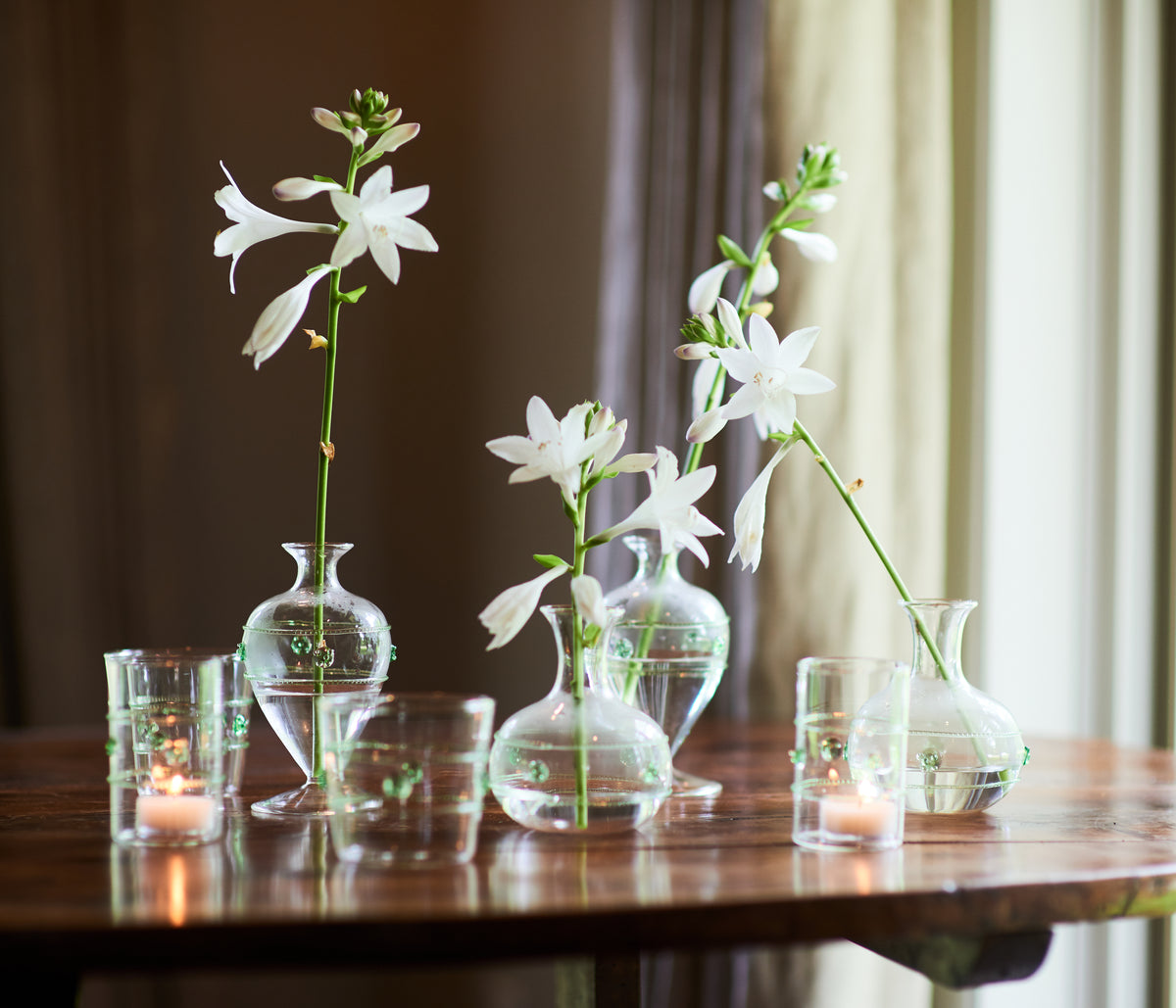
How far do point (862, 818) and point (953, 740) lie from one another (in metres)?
0.16

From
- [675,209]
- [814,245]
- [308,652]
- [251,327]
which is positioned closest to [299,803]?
[308,652]

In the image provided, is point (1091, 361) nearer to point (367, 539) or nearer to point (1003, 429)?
point (1003, 429)

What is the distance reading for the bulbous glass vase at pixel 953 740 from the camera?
101cm

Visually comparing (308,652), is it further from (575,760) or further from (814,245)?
(814,245)

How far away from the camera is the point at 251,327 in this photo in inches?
98.3

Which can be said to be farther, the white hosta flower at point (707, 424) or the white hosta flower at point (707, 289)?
the white hosta flower at point (707, 289)

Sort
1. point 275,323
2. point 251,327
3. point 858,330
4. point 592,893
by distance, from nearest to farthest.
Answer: point 592,893, point 275,323, point 858,330, point 251,327

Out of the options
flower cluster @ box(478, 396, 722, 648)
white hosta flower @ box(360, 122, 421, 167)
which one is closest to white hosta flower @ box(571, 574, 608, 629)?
flower cluster @ box(478, 396, 722, 648)

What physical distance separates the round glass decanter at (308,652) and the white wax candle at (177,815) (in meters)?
0.12

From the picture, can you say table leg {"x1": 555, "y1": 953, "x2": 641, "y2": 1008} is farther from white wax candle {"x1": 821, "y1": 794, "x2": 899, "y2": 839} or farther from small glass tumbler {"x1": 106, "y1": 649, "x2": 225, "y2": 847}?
small glass tumbler {"x1": 106, "y1": 649, "x2": 225, "y2": 847}

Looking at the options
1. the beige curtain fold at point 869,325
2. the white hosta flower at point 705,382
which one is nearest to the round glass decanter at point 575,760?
the white hosta flower at point 705,382

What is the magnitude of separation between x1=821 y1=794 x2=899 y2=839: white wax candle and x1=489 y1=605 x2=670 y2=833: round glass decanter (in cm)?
12

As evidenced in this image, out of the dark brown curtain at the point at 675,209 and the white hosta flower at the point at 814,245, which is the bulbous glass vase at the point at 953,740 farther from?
the dark brown curtain at the point at 675,209

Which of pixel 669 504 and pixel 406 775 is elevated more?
pixel 669 504
